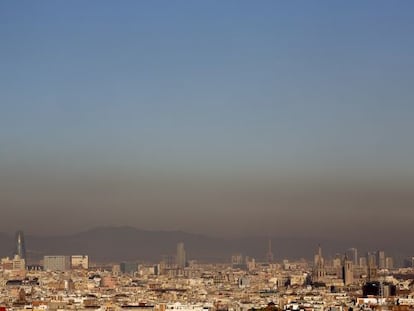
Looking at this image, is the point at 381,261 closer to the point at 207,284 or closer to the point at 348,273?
the point at 348,273

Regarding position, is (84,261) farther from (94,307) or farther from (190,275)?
(94,307)

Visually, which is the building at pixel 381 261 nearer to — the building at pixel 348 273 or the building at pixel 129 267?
the building at pixel 348 273

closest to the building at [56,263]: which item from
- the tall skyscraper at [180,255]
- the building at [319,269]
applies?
the tall skyscraper at [180,255]

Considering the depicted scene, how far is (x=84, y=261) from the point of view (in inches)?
3260

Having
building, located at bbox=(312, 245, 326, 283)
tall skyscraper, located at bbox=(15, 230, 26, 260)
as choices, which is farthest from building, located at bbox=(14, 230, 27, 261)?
building, located at bbox=(312, 245, 326, 283)

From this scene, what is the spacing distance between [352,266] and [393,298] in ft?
67.3

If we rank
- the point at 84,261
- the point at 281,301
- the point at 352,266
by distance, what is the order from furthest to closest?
the point at 84,261, the point at 352,266, the point at 281,301

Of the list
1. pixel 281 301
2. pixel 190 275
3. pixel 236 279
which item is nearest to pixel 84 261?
pixel 190 275

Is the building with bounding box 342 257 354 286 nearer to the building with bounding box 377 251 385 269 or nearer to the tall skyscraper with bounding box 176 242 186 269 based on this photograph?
the building with bounding box 377 251 385 269

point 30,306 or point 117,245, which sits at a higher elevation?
point 117,245

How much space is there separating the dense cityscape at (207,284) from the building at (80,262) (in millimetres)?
40

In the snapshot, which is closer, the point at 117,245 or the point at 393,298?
the point at 393,298

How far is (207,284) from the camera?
61906mm

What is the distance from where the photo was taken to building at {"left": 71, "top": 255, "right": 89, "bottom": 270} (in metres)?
81.2
